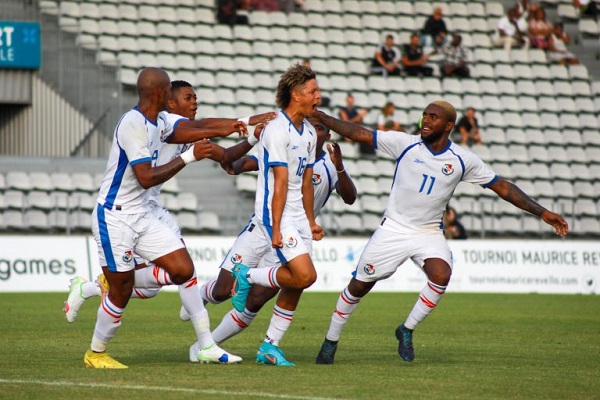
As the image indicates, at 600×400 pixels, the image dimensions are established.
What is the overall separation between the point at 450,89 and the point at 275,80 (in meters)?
5.25

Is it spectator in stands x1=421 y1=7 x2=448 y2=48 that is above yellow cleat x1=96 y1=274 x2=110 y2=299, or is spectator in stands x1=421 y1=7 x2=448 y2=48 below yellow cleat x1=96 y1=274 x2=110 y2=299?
above

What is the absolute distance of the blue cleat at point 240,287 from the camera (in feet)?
34.4

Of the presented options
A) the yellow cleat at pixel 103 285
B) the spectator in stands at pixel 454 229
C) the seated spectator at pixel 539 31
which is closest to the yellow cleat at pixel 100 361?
the yellow cleat at pixel 103 285

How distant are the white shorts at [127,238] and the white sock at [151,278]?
15.3 inches

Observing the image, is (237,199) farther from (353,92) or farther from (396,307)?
(396,307)

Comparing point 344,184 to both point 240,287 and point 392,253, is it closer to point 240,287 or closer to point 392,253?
point 392,253

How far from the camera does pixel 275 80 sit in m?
29.3

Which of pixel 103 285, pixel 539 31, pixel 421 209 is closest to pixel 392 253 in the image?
pixel 421 209

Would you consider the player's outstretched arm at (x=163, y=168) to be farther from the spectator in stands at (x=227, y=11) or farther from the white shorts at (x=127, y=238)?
the spectator in stands at (x=227, y=11)

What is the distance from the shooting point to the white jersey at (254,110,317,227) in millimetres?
10055

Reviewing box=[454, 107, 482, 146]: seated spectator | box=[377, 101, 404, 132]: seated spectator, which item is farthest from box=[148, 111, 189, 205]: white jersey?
box=[454, 107, 482, 146]: seated spectator

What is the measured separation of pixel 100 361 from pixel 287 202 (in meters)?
2.21

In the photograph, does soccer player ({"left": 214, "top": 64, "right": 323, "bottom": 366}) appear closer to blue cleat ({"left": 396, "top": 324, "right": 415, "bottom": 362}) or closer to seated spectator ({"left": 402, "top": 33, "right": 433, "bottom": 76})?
blue cleat ({"left": 396, "top": 324, "right": 415, "bottom": 362})

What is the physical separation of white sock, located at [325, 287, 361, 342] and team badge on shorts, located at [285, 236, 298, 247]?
4.26 ft
